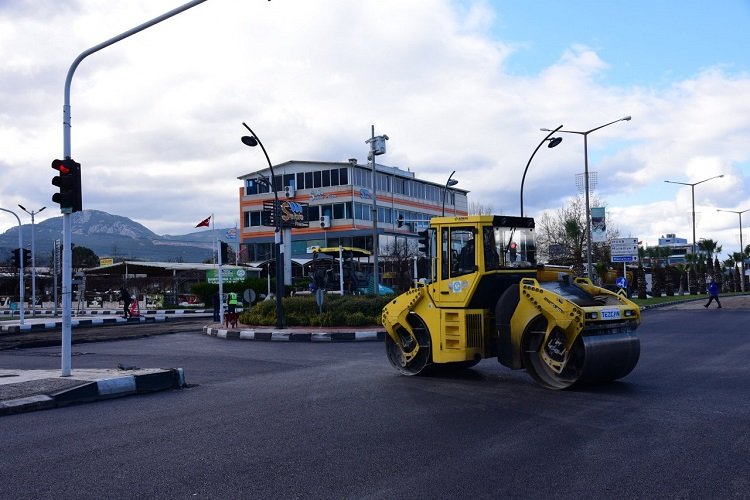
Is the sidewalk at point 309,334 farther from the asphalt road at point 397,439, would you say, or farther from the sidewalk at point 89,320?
the sidewalk at point 89,320

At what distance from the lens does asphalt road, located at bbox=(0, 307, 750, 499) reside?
5.13 metres

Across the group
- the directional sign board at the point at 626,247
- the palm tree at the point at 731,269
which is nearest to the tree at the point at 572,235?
the directional sign board at the point at 626,247

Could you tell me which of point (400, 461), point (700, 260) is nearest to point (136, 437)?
point (400, 461)

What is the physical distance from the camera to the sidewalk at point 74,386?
8992 mm

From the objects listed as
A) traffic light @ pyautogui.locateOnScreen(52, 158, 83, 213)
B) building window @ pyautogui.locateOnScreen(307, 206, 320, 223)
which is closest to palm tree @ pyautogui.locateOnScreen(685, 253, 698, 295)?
building window @ pyautogui.locateOnScreen(307, 206, 320, 223)

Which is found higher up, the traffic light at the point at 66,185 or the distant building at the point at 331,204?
the distant building at the point at 331,204

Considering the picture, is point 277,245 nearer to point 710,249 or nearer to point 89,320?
point 89,320

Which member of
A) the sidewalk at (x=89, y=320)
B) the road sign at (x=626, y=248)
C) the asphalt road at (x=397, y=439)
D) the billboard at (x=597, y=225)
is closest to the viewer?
the asphalt road at (x=397, y=439)

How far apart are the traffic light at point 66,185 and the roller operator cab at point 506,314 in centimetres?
539

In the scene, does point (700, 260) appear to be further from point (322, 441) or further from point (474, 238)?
point (322, 441)

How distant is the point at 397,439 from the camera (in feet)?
21.6

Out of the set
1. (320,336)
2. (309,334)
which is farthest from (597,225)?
(309,334)

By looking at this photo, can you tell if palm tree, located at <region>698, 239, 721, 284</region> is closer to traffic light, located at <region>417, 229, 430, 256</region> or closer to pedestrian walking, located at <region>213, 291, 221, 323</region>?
pedestrian walking, located at <region>213, 291, 221, 323</region>

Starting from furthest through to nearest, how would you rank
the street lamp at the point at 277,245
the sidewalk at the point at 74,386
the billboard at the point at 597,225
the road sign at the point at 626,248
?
the road sign at the point at 626,248 → the billboard at the point at 597,225 → the street lamp at the point at 277,245 → the sidewalk at the point at 74,386
